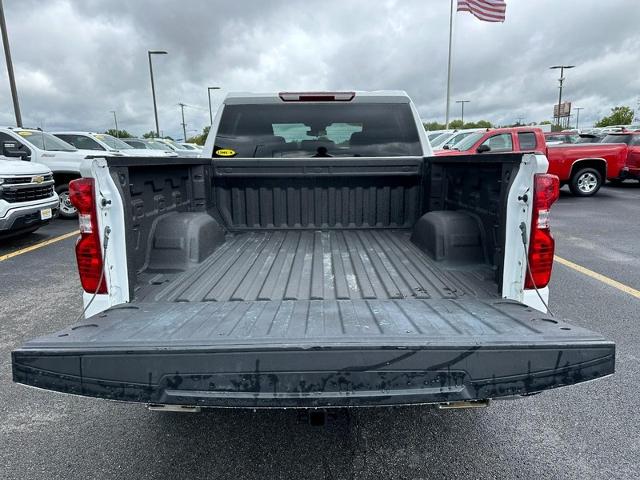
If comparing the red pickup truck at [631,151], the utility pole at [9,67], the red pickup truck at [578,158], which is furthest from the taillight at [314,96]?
the utility pole at [9,67]

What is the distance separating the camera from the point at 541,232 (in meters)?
2.21

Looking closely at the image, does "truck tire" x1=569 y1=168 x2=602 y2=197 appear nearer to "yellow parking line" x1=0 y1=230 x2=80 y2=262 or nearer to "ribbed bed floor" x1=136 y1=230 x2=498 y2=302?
"ribbed bed floor" x1=136 y1=230 x2=498 y2=302

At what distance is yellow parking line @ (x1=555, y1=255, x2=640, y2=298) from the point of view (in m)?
4.95

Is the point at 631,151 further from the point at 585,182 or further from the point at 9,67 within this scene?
the point at 9,67

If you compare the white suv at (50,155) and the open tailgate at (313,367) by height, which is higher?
the white suv at (50,155)

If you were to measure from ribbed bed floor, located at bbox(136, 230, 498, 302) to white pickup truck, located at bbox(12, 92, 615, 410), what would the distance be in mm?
18

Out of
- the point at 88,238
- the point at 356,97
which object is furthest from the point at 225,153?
the point at 88,238

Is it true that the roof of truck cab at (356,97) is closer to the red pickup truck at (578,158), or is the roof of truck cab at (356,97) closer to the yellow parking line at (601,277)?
the yellow parking line at (601,277)

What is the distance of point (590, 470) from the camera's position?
7.34 feet

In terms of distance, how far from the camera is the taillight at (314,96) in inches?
149

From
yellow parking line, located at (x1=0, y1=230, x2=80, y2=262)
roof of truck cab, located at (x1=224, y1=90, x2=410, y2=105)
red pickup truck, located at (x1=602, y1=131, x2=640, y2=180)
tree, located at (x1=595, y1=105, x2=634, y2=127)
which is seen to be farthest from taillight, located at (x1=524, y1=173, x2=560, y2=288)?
tree, located at (x1=595, y1=105, x2=634, y2=127)

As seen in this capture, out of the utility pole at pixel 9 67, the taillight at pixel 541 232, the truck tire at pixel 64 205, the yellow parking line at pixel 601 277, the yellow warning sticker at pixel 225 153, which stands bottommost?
the yellow parking line at pixel 601 277

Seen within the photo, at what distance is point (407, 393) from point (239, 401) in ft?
2.12

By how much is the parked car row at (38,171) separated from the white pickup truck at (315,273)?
1.70 m
